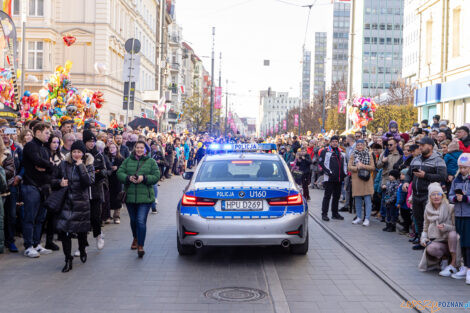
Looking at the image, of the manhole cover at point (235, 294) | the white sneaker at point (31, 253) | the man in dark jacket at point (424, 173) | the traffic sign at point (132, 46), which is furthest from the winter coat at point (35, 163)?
the traffic sign at point (132, 46)

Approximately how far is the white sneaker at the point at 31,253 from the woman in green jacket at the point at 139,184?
1.47 m

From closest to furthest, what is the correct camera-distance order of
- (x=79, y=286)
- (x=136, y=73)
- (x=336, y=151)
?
1. (x=79, y=286)
2. (x=336, y=151)
3. (x=136, y=73)

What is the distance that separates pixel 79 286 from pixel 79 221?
1193 millimetres

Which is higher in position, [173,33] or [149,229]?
[173,33]

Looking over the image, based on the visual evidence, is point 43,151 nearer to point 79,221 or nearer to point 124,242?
point 79,221

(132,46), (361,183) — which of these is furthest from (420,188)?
(132,46)

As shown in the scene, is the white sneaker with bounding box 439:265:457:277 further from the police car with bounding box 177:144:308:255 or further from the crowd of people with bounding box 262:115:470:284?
the police car with bounding box 177:144:308:255

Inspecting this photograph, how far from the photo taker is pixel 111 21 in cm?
4097

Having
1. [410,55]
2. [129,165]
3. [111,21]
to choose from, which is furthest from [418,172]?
[410,55]

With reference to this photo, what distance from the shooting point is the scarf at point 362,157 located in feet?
40.4

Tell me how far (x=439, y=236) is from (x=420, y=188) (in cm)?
158

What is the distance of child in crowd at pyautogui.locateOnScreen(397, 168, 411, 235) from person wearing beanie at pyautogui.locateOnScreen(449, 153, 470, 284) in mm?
3210

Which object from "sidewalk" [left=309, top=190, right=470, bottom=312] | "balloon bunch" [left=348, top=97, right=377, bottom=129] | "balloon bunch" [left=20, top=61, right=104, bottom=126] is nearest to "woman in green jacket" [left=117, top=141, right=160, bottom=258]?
"sidewalk" [left=309, top=190, right=470, bottom=312]

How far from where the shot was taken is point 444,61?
31250mm
